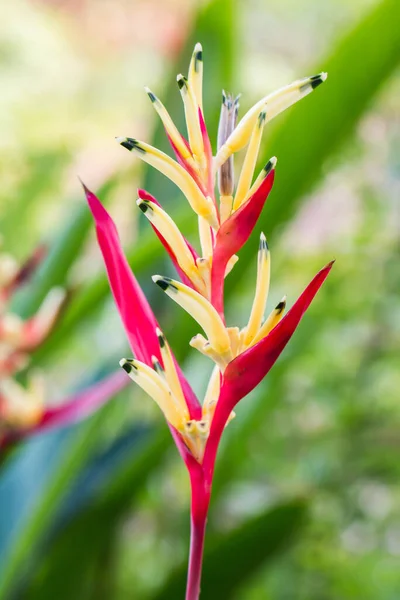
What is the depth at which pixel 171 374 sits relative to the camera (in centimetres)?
19

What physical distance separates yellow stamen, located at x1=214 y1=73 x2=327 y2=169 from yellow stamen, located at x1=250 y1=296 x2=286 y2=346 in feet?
0.13

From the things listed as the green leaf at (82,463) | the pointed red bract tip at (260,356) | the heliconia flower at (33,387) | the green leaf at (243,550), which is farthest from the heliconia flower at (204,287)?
the green leaf at (243,550)

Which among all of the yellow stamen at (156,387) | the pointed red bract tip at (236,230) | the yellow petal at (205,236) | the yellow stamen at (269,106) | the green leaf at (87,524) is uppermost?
the green leaf at (87,524)

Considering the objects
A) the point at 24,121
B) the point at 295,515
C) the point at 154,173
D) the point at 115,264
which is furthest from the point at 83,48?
the point at 115,264

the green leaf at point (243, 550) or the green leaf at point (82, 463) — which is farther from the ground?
the green leaf at point (82, 463)

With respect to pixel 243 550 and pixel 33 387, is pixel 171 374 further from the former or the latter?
pixel 243 550

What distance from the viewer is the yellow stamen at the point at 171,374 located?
0.18 m

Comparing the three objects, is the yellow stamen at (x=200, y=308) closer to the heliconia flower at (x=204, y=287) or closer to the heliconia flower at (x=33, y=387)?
the heliconia flower at (x=204, y=287)

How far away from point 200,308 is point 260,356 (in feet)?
0.06

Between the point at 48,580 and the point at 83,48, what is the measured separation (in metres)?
1.47

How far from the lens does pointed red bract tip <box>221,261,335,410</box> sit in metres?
0.17

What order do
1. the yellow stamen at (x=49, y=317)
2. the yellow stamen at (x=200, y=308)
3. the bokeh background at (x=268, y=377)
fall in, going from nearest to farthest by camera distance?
the yellow stamen at (x=200, y=308) < the yellow stamen at (x=49, y=317) < the bokeh background at (x=268, y=377)

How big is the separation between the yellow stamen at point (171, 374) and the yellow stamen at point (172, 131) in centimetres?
4

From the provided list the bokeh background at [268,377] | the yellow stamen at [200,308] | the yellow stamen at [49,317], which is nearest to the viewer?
the yellow stamen at [200,308]
